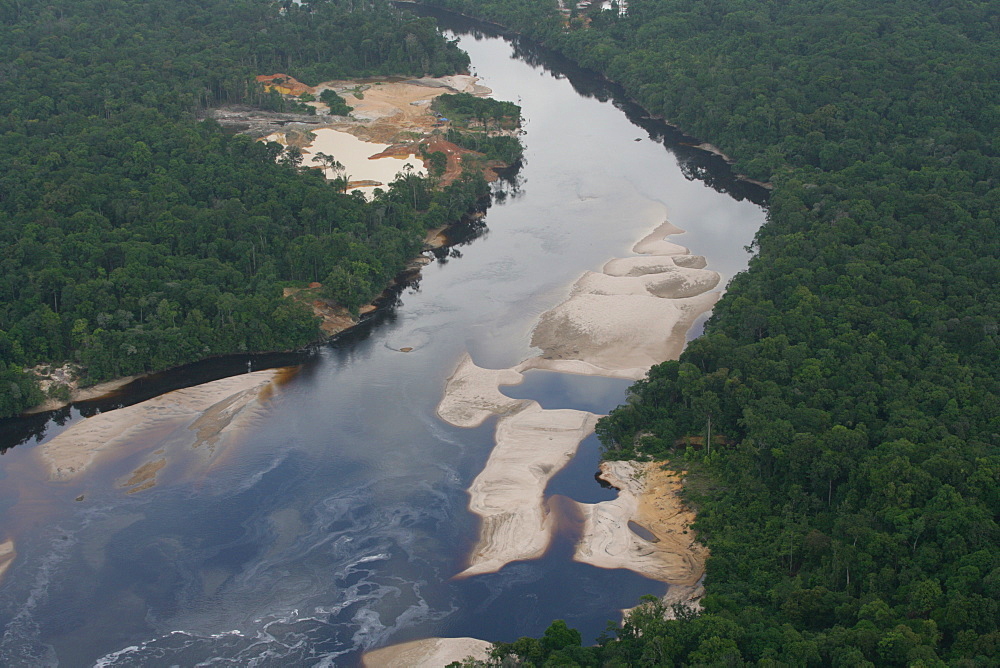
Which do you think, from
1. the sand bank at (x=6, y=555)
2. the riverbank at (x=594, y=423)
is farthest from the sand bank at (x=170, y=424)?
the riverbank at (x=594, y=423)

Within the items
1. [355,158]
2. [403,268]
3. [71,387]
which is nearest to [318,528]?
[71,387]

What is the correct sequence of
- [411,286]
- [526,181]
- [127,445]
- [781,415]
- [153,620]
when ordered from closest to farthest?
[153,620], [781,415], [127,445], [411,286], [526,181]

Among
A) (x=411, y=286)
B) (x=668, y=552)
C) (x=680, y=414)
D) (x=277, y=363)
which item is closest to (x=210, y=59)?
(x=411, y=286)

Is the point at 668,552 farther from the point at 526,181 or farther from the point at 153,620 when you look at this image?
the point at 526,181

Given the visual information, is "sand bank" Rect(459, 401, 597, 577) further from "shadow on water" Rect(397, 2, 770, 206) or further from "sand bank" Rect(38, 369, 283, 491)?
"shadow on water" Rect(397, 2, 770, 206)

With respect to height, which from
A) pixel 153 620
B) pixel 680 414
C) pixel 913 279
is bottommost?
pixel 153 620

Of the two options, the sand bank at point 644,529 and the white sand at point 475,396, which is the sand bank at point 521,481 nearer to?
the white sand at point 475,396

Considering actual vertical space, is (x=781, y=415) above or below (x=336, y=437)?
above
